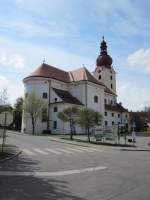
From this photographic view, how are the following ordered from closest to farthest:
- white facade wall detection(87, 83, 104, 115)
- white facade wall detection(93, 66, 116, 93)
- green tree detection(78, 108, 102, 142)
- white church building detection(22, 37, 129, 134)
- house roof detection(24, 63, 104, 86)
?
green tree detection(78, 108, 102, 142), white church building detection(22, 37, 129, 134), house roof detection(24, 63, 104, 86), white facade wall detection(87, 83, 104, 115), white facade wall detection(93, 66, 116, 93)

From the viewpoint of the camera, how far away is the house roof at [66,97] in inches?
2250

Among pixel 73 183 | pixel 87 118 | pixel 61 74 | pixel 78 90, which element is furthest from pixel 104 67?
pixel 73 183

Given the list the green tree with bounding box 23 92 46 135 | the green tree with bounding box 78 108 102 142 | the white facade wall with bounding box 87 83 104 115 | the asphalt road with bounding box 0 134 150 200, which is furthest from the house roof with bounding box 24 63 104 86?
the asphalt road with bounding box 0 134 150 200

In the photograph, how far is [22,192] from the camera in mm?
7801

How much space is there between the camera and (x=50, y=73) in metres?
61.4

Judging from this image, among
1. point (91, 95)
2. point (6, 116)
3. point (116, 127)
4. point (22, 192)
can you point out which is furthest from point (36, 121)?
point (22, 192)

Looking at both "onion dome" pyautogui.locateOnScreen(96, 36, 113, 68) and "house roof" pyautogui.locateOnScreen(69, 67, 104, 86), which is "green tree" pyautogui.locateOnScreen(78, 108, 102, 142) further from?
"onion dome" pyautogui.locateOnScreen(96, 36, 113, 68)

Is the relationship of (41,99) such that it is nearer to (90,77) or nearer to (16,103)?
(90,77)

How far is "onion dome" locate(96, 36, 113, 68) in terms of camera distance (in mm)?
78500

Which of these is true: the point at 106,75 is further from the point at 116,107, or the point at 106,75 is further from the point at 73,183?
the point at 73,183

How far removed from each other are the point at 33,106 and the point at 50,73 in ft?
36.4

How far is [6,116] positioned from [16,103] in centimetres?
5501

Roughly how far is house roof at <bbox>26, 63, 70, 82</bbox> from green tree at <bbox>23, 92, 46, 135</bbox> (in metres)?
6.37

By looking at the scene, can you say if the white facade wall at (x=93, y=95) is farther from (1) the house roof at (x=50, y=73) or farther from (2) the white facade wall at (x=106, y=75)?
(2) the white facade wall at (x=106, y=75)
